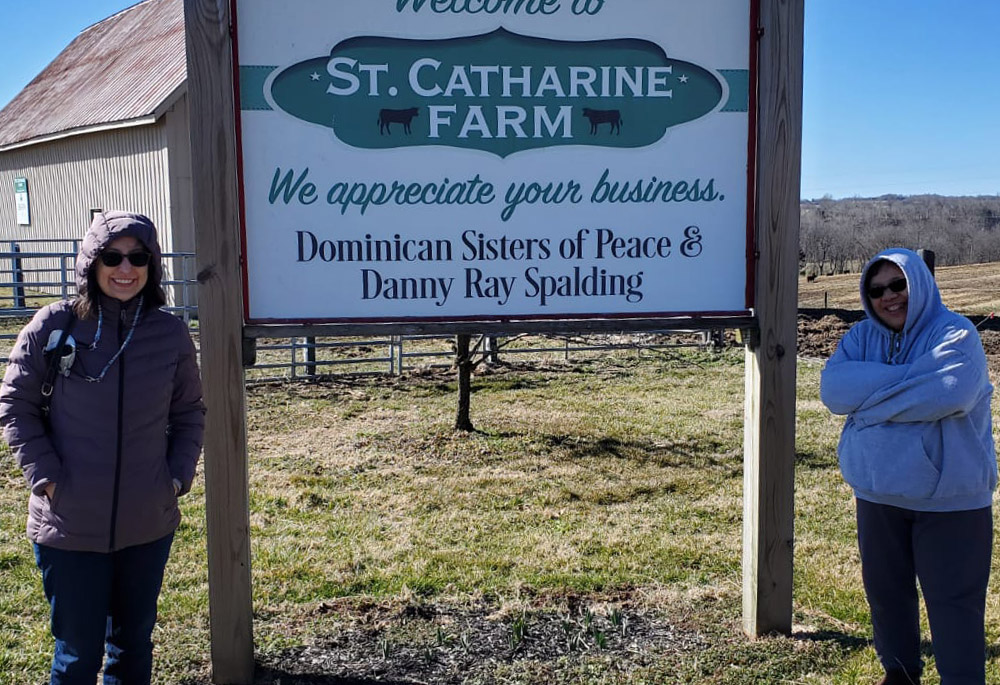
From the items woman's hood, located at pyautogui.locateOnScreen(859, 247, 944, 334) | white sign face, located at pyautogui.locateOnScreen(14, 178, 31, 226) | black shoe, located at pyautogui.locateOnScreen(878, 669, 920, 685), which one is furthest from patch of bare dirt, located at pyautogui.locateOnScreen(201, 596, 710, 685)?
white sign face, located at pyautogui.locateOnScreen(14, 178, 31, 226)

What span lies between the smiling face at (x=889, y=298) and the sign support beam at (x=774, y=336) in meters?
0.58

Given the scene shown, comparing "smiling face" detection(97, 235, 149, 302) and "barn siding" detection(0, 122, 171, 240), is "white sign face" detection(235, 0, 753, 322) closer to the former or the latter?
"smiling face" detection(97, 235, 149, 302)

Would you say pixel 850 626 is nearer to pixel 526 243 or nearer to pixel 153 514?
pixel 526 243

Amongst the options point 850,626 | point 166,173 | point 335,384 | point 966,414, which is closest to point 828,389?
point 966,414

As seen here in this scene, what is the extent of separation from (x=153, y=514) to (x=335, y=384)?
801 cm

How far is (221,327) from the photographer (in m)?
3.44

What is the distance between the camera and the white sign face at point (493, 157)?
3463mm

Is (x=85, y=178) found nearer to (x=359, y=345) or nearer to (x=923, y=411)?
(x=359, y=345)

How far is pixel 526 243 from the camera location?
11.9 feet

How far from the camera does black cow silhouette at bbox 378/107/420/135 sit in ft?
11.5

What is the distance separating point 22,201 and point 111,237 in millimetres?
22977

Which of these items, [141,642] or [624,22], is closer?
[141,642]

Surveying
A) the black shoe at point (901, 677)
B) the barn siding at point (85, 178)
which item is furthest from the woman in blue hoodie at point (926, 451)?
the barn siding at point (85, 178)

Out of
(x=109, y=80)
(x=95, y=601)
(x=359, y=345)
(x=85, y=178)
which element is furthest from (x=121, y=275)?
(x=109, y=80)
